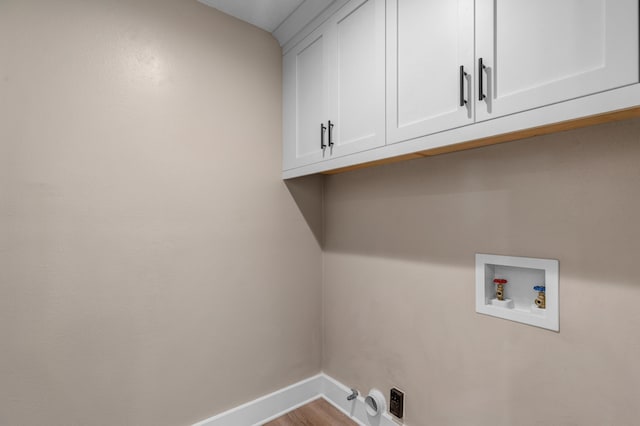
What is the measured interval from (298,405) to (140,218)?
137 centimetres

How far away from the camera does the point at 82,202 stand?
1.27 metres

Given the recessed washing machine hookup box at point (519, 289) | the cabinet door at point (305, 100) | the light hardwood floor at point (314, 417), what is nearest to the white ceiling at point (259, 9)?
the cabinet door at point (305, 100)

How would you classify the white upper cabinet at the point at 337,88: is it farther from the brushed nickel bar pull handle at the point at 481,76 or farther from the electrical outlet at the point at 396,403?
the electrical outlet at the point at 396,403

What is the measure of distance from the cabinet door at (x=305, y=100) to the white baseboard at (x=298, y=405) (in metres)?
1.29

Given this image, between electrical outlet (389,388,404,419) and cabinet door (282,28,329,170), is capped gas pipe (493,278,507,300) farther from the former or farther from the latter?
cabinet door (282,28,329,170)

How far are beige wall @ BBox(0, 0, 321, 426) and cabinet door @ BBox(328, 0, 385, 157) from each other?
1.63 ft

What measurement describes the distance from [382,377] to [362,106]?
1.33 metres

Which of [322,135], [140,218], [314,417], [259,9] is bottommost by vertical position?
[314,417]

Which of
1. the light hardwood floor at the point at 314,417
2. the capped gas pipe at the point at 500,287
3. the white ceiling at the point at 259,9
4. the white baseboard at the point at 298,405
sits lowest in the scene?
the light hardwood floor at the point at 314,417

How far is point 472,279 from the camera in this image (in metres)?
1.27

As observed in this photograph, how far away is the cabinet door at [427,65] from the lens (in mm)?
990

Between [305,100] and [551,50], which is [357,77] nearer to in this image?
[305,100]

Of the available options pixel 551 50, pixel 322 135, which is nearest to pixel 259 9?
pixel 322 135

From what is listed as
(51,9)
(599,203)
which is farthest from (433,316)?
(51,9)
